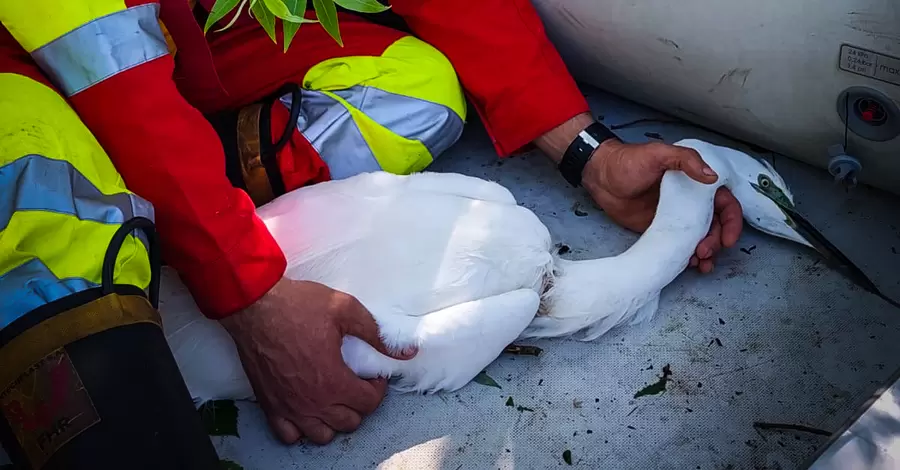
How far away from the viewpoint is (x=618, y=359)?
47.1 inches

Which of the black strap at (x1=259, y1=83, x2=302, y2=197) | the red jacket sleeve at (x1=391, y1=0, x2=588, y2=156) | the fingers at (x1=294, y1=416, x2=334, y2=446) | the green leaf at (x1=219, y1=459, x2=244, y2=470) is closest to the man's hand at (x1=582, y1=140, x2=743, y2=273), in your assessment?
the red jacket sleeve at (x1=391, y1=0, x2=588, y2=156)

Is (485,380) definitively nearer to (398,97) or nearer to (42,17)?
(398,97)

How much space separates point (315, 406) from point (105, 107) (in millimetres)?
446

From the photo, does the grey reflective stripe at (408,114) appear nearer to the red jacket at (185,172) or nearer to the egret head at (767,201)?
the red jacket at (185,172)

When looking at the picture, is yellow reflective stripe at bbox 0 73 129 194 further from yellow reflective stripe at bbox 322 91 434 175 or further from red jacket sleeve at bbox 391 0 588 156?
Answer: red jacket sleeve at bbox 391 0 588 156

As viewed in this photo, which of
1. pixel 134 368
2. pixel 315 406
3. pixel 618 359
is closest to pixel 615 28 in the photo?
pixel 618 359

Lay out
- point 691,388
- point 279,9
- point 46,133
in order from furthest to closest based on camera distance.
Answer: point 691,388 → point 46,133 → point 279,9

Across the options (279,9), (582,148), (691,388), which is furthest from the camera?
(582,148)

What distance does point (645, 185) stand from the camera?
4.25ft

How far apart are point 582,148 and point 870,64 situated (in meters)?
0.43

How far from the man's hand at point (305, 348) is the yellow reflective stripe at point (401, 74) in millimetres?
395

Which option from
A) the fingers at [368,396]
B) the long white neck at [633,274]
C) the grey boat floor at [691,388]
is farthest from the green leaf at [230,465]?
the long white neck at [633,274]

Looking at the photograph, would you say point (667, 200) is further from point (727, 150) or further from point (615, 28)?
point (615, 28)

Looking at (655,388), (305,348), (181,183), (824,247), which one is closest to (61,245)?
(181,183)
